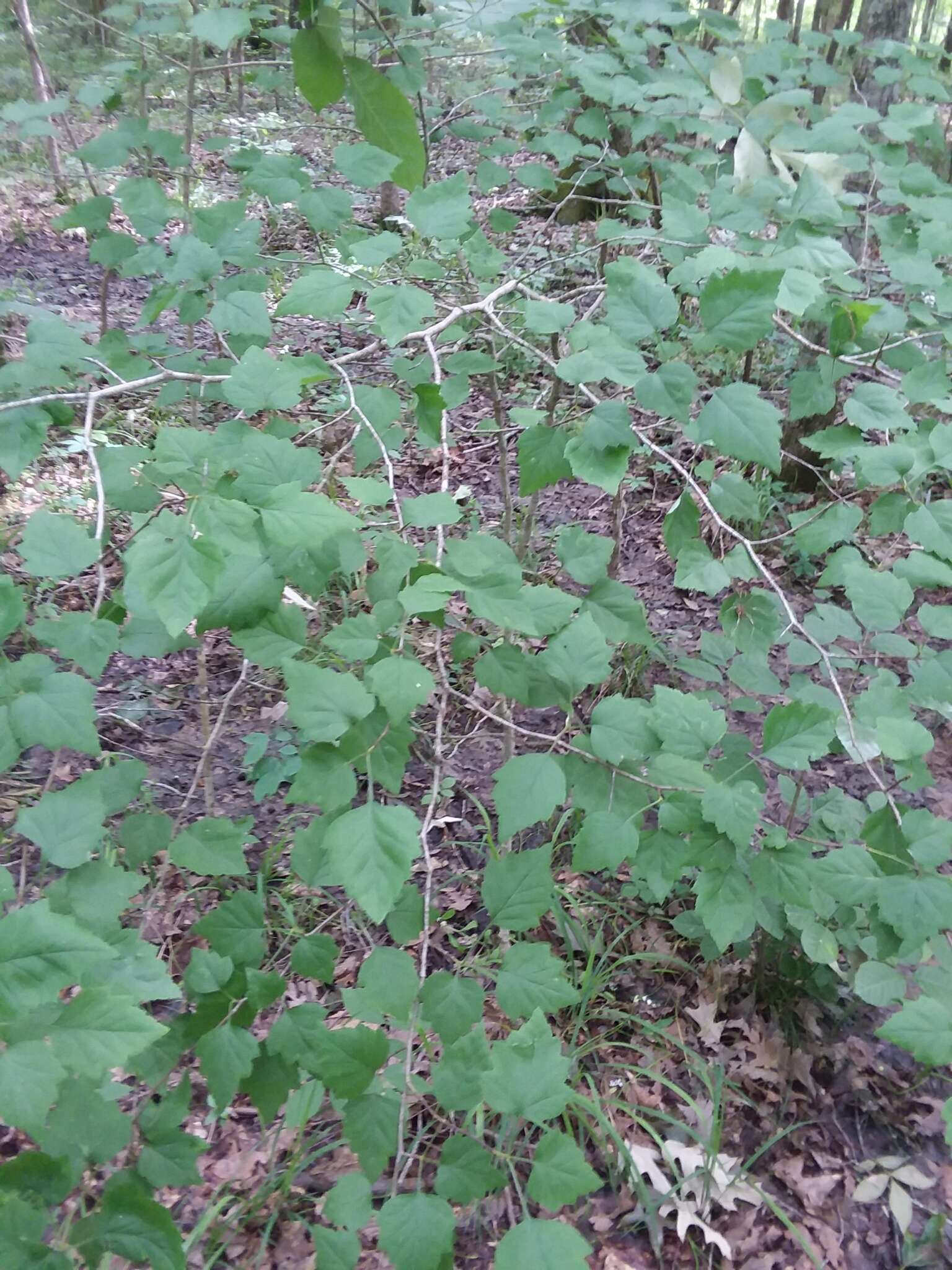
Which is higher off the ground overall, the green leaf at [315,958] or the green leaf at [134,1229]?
the green leaf at [315,958]

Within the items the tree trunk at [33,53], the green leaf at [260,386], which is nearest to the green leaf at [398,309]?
the green leaf at [260,386]

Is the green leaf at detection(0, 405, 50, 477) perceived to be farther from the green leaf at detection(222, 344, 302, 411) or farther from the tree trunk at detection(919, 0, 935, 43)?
the tree trunk at detection(919, 0, 935, 43)

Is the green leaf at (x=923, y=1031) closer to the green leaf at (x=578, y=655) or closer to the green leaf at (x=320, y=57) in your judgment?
the green leaf at (x=578, y=655)

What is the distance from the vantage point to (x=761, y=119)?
1.91m

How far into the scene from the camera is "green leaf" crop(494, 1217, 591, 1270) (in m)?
0.83

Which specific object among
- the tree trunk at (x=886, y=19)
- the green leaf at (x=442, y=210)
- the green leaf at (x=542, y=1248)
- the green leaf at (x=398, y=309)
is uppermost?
the tree trunk at (x=886, y=19)

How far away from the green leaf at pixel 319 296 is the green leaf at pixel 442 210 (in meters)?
0.18

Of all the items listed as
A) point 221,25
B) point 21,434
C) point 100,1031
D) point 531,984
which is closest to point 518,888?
point 531,984

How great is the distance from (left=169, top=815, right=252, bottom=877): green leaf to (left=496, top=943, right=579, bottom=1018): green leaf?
0.45 meters

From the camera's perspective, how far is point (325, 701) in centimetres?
93

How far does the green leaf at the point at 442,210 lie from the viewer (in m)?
1.35

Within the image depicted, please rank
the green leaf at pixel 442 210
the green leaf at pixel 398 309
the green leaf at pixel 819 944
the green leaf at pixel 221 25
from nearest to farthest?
1. the green leaf at pixel 398 309
2. the green leaf at pixel 442 210
3. the green leaf at pixel 221 25
4. the green leaf at pixel 819 944

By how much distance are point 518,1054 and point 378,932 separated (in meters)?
A: 1.51

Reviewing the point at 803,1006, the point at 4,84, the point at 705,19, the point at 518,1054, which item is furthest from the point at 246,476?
the point at 4,84
